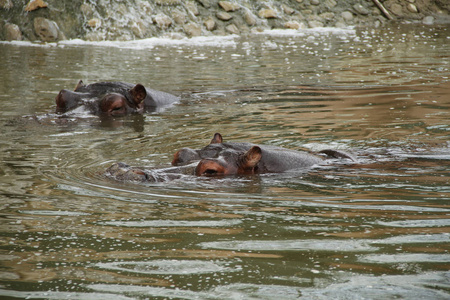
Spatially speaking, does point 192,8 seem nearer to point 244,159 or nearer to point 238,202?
point 244,159

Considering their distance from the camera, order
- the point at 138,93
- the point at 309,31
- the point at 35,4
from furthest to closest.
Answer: the point at 309,31 → the point at 35,4 → the point at 138,93

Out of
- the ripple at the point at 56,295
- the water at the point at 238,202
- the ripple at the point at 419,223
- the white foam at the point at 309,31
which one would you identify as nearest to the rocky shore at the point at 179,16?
the white foam at the point at 309,31

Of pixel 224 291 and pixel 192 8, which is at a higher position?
pixel 192 8

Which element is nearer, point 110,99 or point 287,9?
point 110,99

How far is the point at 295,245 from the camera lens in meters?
3.12

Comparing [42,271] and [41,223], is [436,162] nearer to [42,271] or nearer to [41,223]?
[41,223]

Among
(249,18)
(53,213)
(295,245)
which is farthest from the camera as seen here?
(249,18)

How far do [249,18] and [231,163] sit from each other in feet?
47.4

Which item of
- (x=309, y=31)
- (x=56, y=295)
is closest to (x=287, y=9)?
(x=309, y=31)

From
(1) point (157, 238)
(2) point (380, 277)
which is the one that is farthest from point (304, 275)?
(1) point (157, 238)

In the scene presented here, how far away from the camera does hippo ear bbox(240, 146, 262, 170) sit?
479 cm

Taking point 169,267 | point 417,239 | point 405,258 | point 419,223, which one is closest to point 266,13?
point 419,223

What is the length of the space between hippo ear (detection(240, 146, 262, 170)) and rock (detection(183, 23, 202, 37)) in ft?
42.8

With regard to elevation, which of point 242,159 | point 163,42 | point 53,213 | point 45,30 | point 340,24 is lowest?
point 53,213
